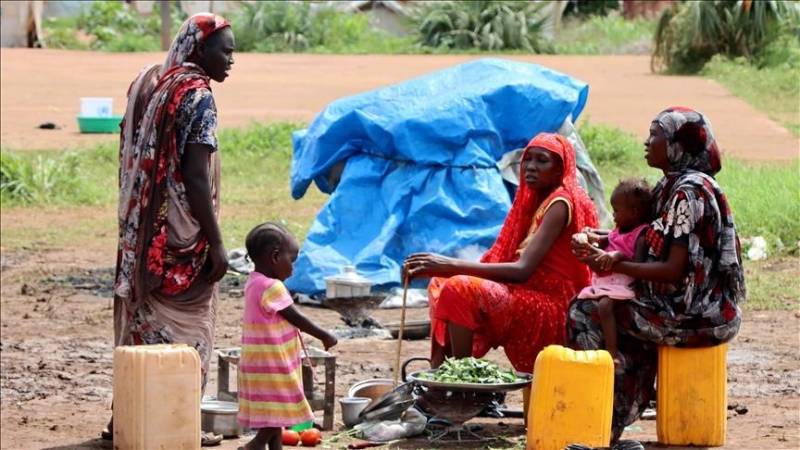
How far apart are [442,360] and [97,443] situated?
1.45 metres

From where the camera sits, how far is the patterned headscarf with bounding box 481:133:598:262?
627cm

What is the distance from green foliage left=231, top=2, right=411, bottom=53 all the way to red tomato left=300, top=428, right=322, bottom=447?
23703 mm

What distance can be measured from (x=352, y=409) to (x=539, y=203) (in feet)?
3.73

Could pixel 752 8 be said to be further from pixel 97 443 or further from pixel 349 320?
pixel 97 443

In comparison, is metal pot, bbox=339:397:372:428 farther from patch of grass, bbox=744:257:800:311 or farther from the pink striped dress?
patch of grass, bbox=744:257:800:311

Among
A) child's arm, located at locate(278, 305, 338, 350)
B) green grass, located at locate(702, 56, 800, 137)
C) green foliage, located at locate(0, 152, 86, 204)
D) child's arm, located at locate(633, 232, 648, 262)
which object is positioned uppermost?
green grass, located at locate(702, 56, 800, 137)

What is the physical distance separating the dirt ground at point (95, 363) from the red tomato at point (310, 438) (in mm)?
202

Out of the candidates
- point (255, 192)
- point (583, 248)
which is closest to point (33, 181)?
point (255, 192)

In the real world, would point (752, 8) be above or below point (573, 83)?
above

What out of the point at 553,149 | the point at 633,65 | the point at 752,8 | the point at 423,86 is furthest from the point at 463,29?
the point at 553,149

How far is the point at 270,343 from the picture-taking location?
18.6 ft

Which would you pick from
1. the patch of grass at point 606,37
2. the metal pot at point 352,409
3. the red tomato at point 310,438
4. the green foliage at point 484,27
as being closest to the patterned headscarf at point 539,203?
the metal pot at point 352,409

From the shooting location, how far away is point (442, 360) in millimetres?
6402


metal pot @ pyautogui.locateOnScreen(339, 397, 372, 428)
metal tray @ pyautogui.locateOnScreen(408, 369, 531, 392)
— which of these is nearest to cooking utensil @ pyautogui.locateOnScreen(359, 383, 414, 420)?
metal pot @ pyautogui.locateOnScreen(339, 397, 372, 428)
